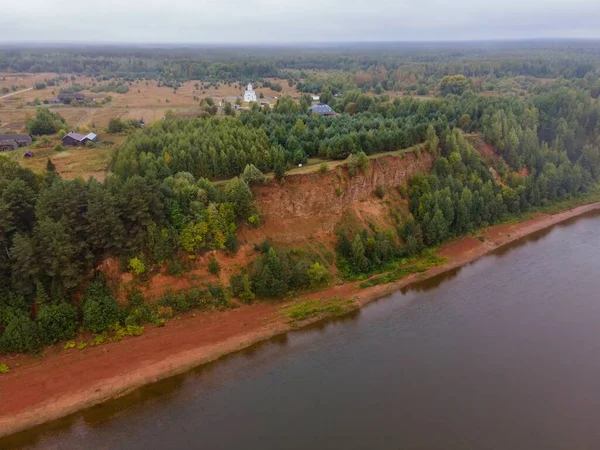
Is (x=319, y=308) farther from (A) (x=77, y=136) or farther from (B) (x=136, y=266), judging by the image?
(A) (x=77, y=136)

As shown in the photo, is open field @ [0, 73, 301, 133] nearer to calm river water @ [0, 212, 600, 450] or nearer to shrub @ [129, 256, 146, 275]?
shrub @ [129, 256, 146, 275]

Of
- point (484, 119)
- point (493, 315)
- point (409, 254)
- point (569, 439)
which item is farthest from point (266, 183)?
point (484, 119)

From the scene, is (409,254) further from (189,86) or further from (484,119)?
(189,86)

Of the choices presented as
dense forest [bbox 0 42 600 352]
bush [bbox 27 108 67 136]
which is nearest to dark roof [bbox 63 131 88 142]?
bush [bbox 27 108 67 136]

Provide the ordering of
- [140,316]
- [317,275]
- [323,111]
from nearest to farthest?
[140,316] → [317,275] → [323,111]

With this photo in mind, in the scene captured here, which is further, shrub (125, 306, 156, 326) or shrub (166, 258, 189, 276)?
shrub (166, 258, 189, 276)

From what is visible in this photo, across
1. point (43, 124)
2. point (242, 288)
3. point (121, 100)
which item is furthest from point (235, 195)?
point (121, 100)
